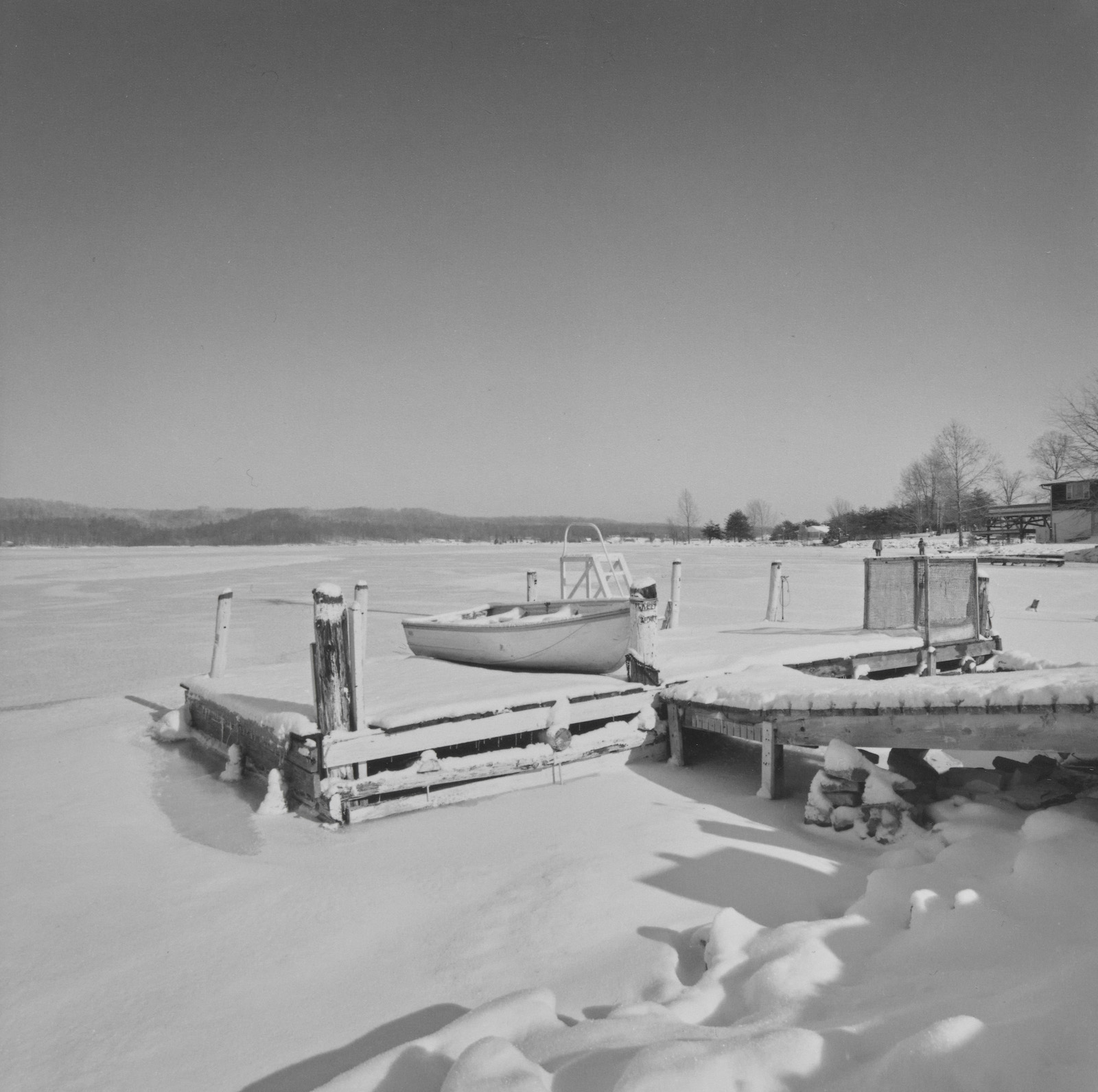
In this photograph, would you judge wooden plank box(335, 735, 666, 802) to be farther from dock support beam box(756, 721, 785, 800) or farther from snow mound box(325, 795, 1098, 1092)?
snow mound box(325, 795, 1098, 1092)

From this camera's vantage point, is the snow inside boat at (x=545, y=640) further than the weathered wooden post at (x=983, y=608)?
No

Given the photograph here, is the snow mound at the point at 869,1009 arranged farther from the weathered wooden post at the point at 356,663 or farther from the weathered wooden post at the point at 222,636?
the weathered wooden post at the point at 222,636

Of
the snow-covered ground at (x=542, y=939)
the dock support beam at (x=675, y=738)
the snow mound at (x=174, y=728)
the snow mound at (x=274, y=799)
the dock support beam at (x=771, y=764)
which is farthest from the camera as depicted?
the snow mound at (x=174, y=728)

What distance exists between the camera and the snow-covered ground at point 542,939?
255cm

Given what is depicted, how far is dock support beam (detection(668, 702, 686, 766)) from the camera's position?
7.37 metres

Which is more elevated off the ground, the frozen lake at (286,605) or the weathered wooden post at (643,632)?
the weathered wooden post at (643,632)

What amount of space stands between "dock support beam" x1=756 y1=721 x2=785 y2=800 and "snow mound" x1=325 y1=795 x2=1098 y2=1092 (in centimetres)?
217

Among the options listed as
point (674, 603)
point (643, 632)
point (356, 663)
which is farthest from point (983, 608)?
point (356, 663)

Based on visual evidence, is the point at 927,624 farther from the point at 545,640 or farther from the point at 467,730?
the point at 467,730

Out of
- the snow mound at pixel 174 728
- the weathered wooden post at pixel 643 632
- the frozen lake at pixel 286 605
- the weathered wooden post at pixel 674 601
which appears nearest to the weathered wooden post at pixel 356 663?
the weathered wooden post at pixel 643 632

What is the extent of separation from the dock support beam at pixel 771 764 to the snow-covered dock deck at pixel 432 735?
1.38 metres

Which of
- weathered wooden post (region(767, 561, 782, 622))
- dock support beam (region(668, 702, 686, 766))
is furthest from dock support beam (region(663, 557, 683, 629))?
dock support beam (region(668, 702, 686, 766))

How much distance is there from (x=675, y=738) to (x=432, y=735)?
2.43 metres

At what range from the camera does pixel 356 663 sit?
20.1 ft
